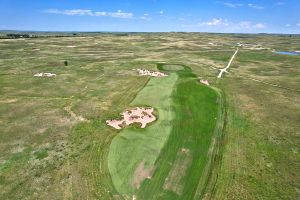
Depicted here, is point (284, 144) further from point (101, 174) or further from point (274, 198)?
point (101, 174)

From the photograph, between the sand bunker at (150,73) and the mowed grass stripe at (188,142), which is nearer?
the mowed grass stripe at (188,142)

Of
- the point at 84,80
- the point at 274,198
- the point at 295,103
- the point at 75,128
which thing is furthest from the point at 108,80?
the point at 274,198

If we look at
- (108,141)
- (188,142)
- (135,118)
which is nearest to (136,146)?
(108,141)

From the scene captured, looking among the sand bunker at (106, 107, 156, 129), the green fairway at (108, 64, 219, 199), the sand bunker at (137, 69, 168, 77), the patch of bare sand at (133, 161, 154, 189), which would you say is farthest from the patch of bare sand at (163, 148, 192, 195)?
the sand bunker at (137, 69, 168, 77)

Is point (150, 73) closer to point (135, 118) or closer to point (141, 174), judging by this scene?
point (135, 118)

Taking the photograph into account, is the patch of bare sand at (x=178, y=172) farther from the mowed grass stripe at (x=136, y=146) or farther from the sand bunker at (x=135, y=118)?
the sand bunker at (x=135, y=118)

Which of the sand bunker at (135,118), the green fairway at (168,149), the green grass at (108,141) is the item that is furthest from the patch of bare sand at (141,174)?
the sand bunker at (135,118)

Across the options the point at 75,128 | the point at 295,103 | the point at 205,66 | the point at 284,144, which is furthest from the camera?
the point at 205,66
